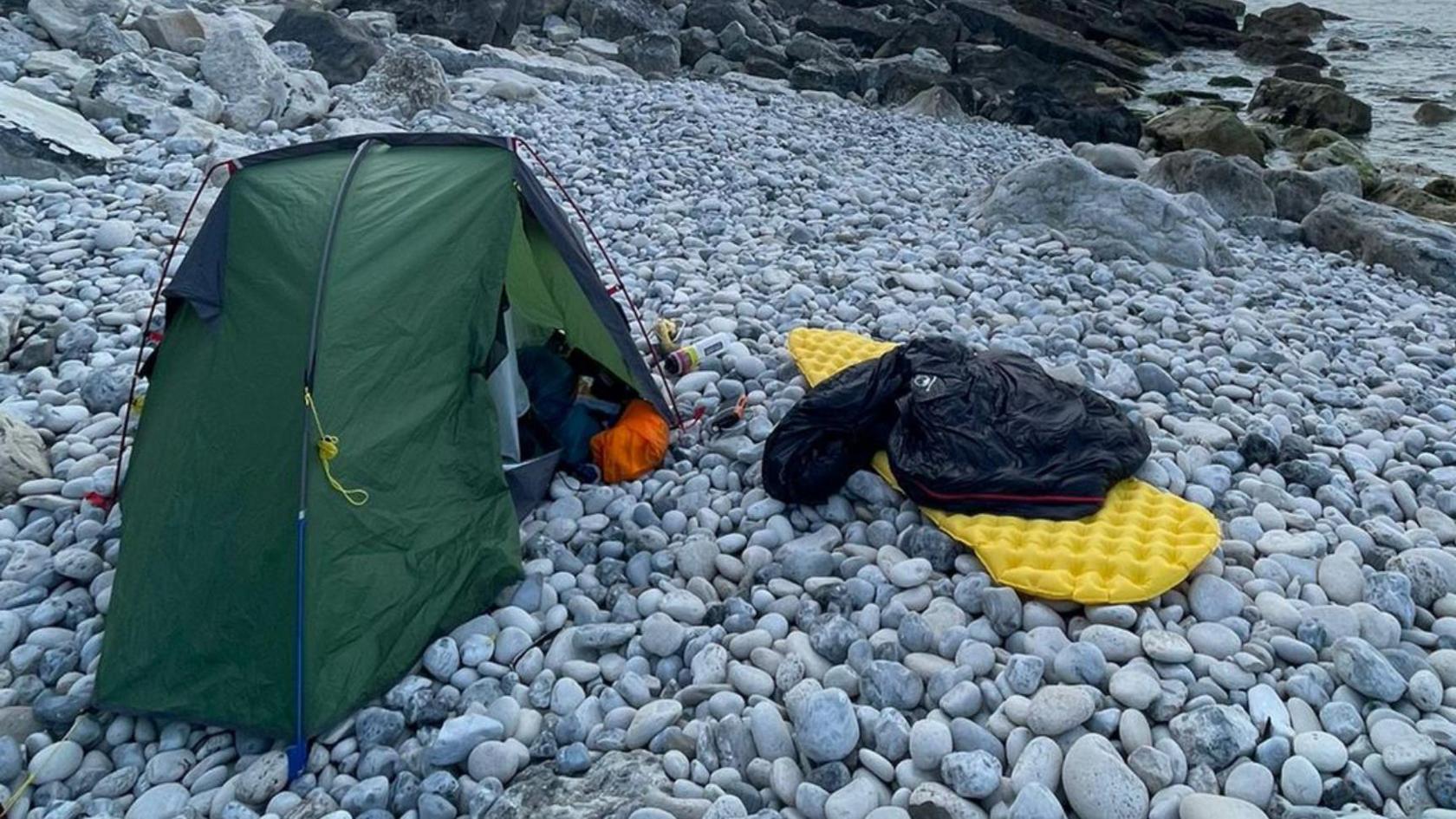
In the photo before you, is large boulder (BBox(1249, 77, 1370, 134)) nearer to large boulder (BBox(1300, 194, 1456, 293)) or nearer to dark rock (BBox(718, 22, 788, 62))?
dark rock (BBox(718, 22, 788, 62))

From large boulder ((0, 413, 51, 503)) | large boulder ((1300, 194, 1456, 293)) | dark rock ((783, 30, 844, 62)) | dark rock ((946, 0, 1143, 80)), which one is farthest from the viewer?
dark rock ((946, 0, 1143, 80))

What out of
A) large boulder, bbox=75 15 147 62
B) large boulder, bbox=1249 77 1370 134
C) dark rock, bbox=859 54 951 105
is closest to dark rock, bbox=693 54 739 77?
dark rock, bbox=859 54 951 105

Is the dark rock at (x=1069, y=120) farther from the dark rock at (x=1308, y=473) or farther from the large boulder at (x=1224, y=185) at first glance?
the dark rock at (x=1308, y=473)

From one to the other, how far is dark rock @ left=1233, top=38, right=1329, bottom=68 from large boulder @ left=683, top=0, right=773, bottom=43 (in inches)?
543

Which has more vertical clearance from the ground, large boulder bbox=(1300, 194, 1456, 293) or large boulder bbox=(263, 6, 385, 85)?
large boulder bbox=(263, 6, 385, 85)

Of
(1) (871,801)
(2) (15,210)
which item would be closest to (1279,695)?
(1) (871,801)

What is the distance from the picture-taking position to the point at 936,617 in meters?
4.05

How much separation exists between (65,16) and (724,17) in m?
11.8

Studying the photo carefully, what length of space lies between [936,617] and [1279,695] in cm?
118

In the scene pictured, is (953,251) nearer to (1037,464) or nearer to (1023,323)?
(1023,323)

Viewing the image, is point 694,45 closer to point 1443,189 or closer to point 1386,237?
point 1443,189

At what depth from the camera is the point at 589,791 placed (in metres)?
3.38

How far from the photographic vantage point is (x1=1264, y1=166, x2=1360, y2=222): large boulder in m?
11.3

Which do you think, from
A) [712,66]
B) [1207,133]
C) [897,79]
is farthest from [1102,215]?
[712,66]
